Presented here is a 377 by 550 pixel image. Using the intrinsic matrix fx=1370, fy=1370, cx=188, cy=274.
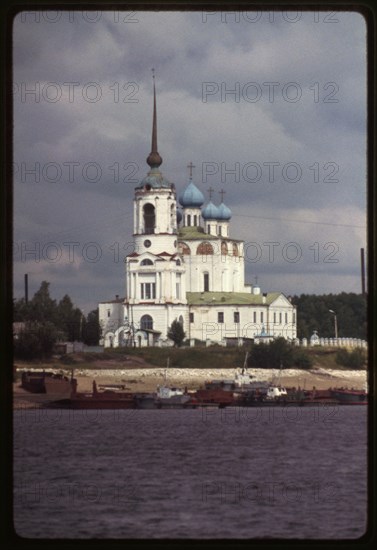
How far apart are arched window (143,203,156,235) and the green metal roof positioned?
4725 millimetres

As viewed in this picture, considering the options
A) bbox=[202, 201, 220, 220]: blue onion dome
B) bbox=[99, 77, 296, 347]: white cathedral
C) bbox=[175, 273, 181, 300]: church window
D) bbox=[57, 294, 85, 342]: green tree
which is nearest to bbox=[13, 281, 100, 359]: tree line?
bbox=[57, 294, 85, 342]: green tree

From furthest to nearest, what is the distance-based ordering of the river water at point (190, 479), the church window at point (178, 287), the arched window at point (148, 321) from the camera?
the church window at point (178, 287), the arched window at point (148, 321), the river water at point (190, 479)

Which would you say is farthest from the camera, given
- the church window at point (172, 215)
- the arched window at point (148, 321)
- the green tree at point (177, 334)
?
the church window at point (172, 215)

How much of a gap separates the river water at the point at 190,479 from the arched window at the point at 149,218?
32.4m

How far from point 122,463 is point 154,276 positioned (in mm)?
52831

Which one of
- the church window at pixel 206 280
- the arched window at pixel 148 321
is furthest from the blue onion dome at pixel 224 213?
the arched window at pixel 148 321

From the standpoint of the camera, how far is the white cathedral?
3113 inches

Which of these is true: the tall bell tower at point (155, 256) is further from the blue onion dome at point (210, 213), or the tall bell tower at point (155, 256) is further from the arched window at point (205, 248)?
the blue onion dome at point (210, 213)

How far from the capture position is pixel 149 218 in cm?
8394

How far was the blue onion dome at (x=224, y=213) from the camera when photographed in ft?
294

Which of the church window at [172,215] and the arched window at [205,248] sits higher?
the church window at [172,215]

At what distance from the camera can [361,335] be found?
270 feet
